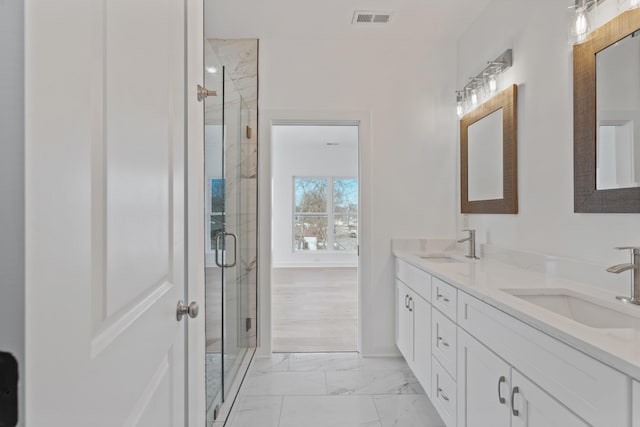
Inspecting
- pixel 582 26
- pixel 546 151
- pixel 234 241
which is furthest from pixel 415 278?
pixel 582 26

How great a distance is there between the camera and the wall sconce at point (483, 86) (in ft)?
8.20

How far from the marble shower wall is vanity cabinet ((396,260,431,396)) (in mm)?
1196

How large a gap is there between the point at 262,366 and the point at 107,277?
105 inches

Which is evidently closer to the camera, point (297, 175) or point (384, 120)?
point (384, 120)

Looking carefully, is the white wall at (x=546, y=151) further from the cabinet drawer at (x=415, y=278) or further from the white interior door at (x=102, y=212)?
the white interior door at (x=102, y=212)

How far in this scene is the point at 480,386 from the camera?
1616mm

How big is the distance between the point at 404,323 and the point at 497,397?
4.78 ft

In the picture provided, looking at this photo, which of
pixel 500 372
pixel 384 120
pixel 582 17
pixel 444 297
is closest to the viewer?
pixel 500 372

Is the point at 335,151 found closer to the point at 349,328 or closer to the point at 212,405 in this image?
the point at 349,328

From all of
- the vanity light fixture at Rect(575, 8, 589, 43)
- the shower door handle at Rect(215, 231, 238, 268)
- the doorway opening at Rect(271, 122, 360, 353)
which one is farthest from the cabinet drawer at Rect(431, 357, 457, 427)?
the doorway opening at Rect(271, 122, 360, 353)

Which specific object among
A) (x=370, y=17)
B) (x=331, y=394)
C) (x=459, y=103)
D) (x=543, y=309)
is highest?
(x=370, y=17)

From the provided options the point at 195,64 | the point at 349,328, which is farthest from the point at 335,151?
the point at 195,64

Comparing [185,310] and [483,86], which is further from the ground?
[483,86]

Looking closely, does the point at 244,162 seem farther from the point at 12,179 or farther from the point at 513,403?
the point at 12,179
